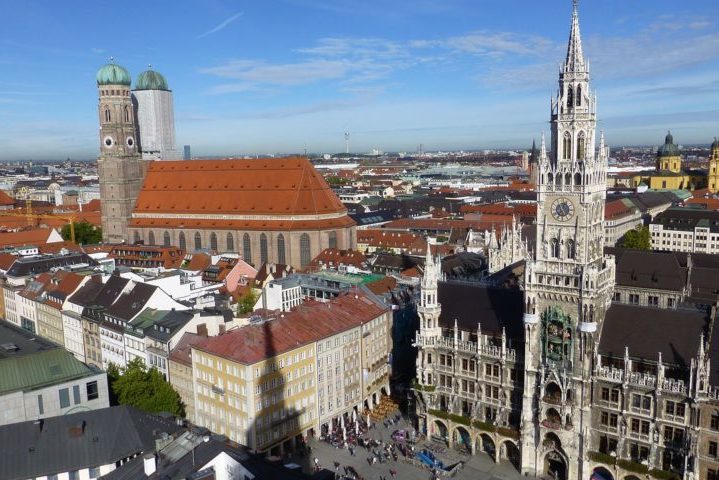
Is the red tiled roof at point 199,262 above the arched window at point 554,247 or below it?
below

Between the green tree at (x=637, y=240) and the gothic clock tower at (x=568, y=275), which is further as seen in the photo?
the green tree at (x=637, y=240)

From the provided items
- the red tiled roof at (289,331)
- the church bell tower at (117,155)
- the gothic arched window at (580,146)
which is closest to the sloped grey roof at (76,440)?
the red tiled roof at (289,331)

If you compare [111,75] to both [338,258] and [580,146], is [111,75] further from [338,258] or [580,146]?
[580,146]

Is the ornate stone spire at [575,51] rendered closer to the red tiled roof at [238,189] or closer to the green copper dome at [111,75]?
the red tiled roof at [238,189]

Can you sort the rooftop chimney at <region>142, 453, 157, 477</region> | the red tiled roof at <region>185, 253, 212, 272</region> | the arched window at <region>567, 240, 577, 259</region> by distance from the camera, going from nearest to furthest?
1. the rooftop chimney at <region>142, 453, 157, 477</region>
2. the arched window at <region>567, 240, 577, 259</region>
3. the red tiled roof at <region>185, 253, 212, 272</region>

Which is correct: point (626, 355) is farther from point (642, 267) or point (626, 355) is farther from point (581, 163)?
point (642, 267)

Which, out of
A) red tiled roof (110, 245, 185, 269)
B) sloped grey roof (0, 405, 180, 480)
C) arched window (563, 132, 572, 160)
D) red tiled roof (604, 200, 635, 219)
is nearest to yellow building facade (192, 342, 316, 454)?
sloped grey roof (0, 405, 180, 480)

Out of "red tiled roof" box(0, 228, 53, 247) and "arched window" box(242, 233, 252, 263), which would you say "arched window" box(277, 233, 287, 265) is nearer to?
"arched window" box(242, 233, 252, 263)
